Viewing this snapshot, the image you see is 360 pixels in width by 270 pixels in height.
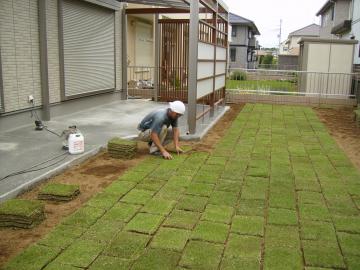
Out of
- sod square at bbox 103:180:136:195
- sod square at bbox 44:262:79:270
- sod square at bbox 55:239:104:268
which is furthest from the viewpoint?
sod square at bbox 103:180:136:195

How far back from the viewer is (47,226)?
159 inches

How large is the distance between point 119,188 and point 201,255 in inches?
75.6

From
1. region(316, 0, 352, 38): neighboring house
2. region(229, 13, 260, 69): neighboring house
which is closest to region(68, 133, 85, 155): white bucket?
region(316, 0, 352, 38): neighboring house

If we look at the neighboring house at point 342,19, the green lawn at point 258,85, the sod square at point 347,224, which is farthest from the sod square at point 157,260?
the neighboring house at point 342,19

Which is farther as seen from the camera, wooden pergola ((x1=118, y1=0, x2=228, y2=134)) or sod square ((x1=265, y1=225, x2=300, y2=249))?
wooden pergola ((x1=118, y1=0, x2=228, y2=134))

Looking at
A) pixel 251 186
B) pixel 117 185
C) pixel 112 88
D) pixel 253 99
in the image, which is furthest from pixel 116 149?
pixel 253 99

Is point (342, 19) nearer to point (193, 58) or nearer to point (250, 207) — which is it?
point (193, 58)

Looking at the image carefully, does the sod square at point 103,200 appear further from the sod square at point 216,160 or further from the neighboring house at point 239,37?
the neighboring house at point 239,37

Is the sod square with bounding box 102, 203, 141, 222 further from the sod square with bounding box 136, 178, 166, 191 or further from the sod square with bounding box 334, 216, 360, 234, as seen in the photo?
the sod square with bounding box 334, 216, 360, 234

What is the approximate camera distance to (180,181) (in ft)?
18.1

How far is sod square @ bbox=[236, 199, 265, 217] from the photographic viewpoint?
451 centimetres

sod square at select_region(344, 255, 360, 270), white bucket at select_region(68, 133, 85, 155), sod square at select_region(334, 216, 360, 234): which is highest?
white bucket at select_region(68, 133, 85, 155)

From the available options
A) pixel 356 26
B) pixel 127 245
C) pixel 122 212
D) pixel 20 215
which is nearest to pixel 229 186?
pixel 122 212

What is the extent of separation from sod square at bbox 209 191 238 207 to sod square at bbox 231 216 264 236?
1.31 feet
